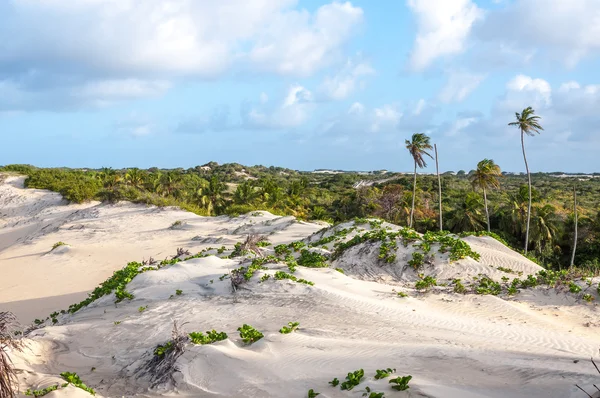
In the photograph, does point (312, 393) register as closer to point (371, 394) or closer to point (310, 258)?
point (371, 394)

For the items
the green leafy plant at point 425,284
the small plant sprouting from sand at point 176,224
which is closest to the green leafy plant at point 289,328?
the green leafy plant at point 425,284

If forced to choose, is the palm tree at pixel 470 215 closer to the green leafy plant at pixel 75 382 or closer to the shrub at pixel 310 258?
the shrub at pixel 310 258

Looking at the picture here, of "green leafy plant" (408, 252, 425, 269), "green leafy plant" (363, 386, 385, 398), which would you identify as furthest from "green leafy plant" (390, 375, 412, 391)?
"green leafy plant" (408, 252, 425, 269)

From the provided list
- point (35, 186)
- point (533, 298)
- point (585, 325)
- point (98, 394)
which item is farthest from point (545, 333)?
point (35, 186)

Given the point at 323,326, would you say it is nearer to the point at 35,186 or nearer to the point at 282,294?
the point at 282,294

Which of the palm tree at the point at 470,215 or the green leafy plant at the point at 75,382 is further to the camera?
the palm tree at the point at 470,215

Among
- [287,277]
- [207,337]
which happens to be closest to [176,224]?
[287,277]

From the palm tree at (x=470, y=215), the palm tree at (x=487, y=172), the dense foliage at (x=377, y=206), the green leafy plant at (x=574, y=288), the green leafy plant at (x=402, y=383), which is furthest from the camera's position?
the palm tree at (x=470, y=215)
